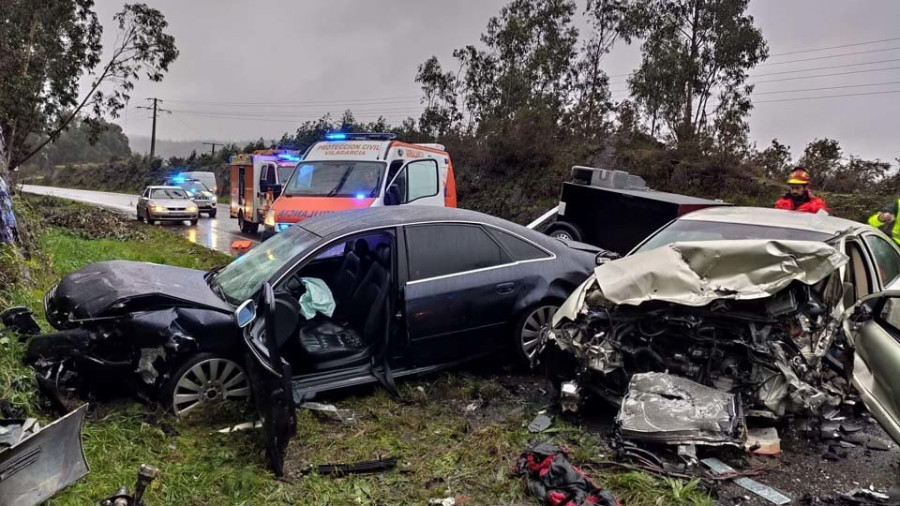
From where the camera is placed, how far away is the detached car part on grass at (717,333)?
11.6 feet

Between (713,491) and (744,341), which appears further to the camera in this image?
(744,341)

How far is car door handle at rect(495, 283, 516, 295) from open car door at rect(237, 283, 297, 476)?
195 cm

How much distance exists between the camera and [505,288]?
469 centimetres

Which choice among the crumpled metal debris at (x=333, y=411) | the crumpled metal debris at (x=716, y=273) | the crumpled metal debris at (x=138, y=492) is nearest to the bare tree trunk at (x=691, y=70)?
the crumpled metal debris at (x=716, y=273)

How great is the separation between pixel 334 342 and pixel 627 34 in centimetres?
2154

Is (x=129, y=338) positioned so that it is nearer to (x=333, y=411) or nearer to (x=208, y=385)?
(x=208, y=385)

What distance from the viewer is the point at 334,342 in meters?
4.54

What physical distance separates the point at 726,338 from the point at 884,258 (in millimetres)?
2112

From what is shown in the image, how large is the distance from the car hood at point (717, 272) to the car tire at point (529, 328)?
0.64 metres

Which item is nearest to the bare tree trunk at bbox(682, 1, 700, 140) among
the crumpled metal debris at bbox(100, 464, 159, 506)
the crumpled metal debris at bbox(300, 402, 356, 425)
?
the crumpled metal debris at bbox(300, 402, 356, 425)

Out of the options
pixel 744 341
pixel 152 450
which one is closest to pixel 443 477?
pixel 152 450

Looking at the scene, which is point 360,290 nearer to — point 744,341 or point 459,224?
point 459,224

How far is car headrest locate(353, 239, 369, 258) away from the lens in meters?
4.90

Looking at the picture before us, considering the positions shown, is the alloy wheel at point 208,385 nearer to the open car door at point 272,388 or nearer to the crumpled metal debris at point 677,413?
the open car door at point 272,388
